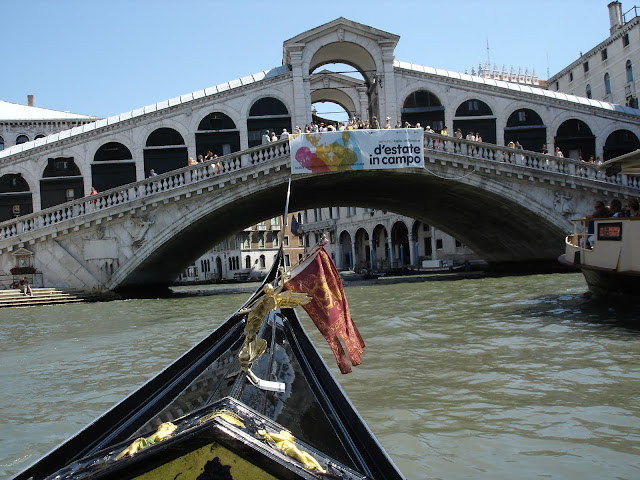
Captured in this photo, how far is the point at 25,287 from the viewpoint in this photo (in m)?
12.1

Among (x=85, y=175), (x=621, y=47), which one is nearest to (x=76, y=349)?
(x=85, y=175)

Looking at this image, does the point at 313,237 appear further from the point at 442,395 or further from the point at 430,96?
the point at 442,395

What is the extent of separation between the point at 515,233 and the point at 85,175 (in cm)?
1158

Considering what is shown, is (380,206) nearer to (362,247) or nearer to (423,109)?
(423,109)

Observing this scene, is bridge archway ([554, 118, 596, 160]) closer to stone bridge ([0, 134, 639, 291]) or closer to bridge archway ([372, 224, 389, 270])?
stone bridge ([0, 134, 639, 291])

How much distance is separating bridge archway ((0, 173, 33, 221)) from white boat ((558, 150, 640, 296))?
13241 millimetres

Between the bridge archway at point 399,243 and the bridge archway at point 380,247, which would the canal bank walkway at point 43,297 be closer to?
the bridge archway at point 399,243

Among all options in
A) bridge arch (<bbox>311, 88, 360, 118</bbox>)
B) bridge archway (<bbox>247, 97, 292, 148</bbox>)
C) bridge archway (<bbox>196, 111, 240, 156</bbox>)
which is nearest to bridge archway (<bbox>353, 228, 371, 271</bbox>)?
bridge arch (<bbox>311, 88, 360, 118</bbox>)

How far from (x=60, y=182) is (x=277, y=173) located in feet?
19.9

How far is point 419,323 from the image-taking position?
6.87 meters

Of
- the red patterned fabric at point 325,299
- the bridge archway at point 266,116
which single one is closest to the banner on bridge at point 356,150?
the bridge archway at point 266,116

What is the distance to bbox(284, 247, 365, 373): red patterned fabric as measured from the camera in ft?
8.83

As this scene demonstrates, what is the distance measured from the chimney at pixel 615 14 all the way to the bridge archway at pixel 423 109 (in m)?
10.5

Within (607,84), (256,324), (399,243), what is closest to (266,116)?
(607,84)
